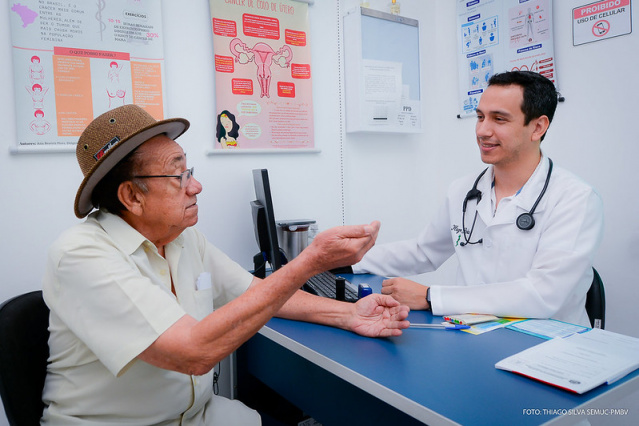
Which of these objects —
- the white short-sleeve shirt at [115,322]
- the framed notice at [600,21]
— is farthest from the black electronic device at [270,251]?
the framed notice at [600,21]

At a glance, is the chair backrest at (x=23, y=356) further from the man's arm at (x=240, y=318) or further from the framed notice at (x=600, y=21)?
the framed notice at (x=600, y=21)

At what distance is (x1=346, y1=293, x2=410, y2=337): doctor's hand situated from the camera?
4.17ft

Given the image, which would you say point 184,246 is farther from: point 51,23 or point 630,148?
point 630,148

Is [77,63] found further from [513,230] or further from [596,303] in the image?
[596,303]

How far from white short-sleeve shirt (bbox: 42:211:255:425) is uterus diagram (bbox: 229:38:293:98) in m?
1.08

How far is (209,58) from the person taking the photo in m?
2.08

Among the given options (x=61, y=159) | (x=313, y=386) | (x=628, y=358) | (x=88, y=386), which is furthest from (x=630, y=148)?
(x=61, y=159)

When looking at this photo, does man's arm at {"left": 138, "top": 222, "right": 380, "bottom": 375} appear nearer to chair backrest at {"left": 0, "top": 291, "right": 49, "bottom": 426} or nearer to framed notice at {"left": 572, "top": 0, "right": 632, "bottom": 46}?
chair backrest at {"left": 0, "top": 291, "right": 49, "bottom": 426}

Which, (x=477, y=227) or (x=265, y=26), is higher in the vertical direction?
(x=265, y=26)

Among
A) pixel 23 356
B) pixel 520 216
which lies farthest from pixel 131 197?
pixel 520 216

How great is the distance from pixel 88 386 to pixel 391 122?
2.00 m

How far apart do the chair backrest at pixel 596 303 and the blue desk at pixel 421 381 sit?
0.55 metres

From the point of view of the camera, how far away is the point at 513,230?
5.45 ft

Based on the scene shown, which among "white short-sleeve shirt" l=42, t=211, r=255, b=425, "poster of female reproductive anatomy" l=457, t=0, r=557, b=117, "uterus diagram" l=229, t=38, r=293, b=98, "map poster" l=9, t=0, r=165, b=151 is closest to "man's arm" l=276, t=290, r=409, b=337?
"white short-sleeve shirt" l=42, t=211, r=255, b=425
